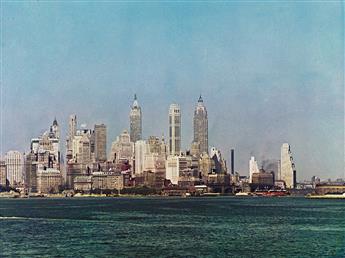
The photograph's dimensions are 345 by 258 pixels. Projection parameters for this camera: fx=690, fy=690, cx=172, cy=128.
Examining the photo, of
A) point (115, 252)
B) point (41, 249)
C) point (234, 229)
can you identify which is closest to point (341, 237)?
point (234, 229)

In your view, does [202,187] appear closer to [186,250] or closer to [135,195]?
[135,195]

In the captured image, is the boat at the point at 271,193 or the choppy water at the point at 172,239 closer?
the choppy water at the point at 172,239

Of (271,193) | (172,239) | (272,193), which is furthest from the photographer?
(272,193)

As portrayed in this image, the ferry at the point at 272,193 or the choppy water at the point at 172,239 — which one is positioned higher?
the choppy water at the point at 172,239

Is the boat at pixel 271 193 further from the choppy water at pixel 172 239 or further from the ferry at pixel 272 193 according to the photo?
the choppy water at pixel 172 239

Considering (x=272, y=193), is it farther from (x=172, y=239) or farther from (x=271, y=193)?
(x=172, y=239)

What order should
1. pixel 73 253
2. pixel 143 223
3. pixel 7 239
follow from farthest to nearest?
pixel 143 223 < pixel 7 239 < pixel 73 253

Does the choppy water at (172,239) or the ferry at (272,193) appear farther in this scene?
the ferry at (272,193)

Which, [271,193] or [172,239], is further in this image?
[271,193]

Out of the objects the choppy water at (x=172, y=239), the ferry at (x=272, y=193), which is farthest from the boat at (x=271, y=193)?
the choppy water at (x=172, y=239)

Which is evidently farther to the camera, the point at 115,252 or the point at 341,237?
the point at 341,237

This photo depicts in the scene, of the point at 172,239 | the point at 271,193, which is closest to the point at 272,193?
the point at 271,193
